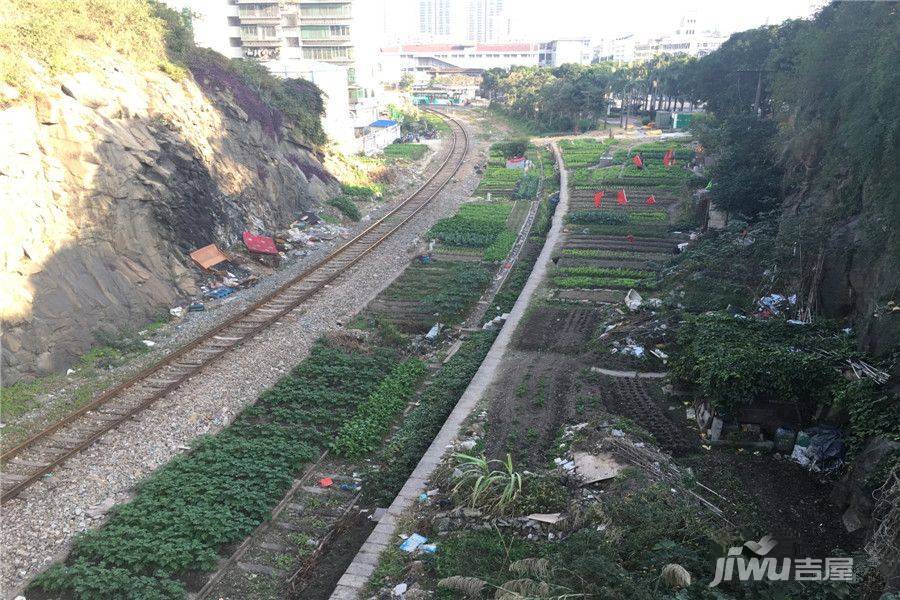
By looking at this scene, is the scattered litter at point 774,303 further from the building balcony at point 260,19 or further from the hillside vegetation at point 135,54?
the building balcony at point 260,19

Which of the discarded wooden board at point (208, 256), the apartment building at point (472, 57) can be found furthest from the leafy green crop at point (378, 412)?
the apartment building at point (472, 57)

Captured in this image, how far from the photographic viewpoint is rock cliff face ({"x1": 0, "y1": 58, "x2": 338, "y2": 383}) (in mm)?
14617

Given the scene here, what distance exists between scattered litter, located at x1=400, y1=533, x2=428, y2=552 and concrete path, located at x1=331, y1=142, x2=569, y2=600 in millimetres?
234

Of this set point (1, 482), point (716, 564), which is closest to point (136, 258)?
point (1, 482)

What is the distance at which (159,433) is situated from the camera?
1223 centimetres

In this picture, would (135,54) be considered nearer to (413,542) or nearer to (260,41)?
(413,542)

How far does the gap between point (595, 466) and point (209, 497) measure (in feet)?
22.2

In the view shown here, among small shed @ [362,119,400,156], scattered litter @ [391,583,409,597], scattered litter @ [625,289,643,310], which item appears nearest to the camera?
scattered litter @ [391,583,409,597]

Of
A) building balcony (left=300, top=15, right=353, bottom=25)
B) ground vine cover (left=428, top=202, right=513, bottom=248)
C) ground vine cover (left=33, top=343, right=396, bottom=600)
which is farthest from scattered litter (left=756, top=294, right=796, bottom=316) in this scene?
building balcony (left=300, top=15, right=353, bottom=25)

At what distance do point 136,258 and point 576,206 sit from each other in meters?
22.0

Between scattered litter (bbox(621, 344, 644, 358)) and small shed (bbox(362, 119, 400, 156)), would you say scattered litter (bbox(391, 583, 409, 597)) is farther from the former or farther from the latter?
small shed (bbox(362, 119, 400, 156))

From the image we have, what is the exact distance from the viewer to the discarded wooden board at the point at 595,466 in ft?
34.1

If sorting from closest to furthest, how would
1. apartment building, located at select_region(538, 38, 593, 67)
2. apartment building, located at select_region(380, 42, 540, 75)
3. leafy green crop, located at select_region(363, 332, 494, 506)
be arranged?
leafy green crop, located at select_region(363, 332, 494, 506) → apartment building, located at select_region(538, 38, 593, 67) → apartment building, located at select_region(380, 42, 540, 75)

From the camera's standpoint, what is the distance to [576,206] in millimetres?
32375
